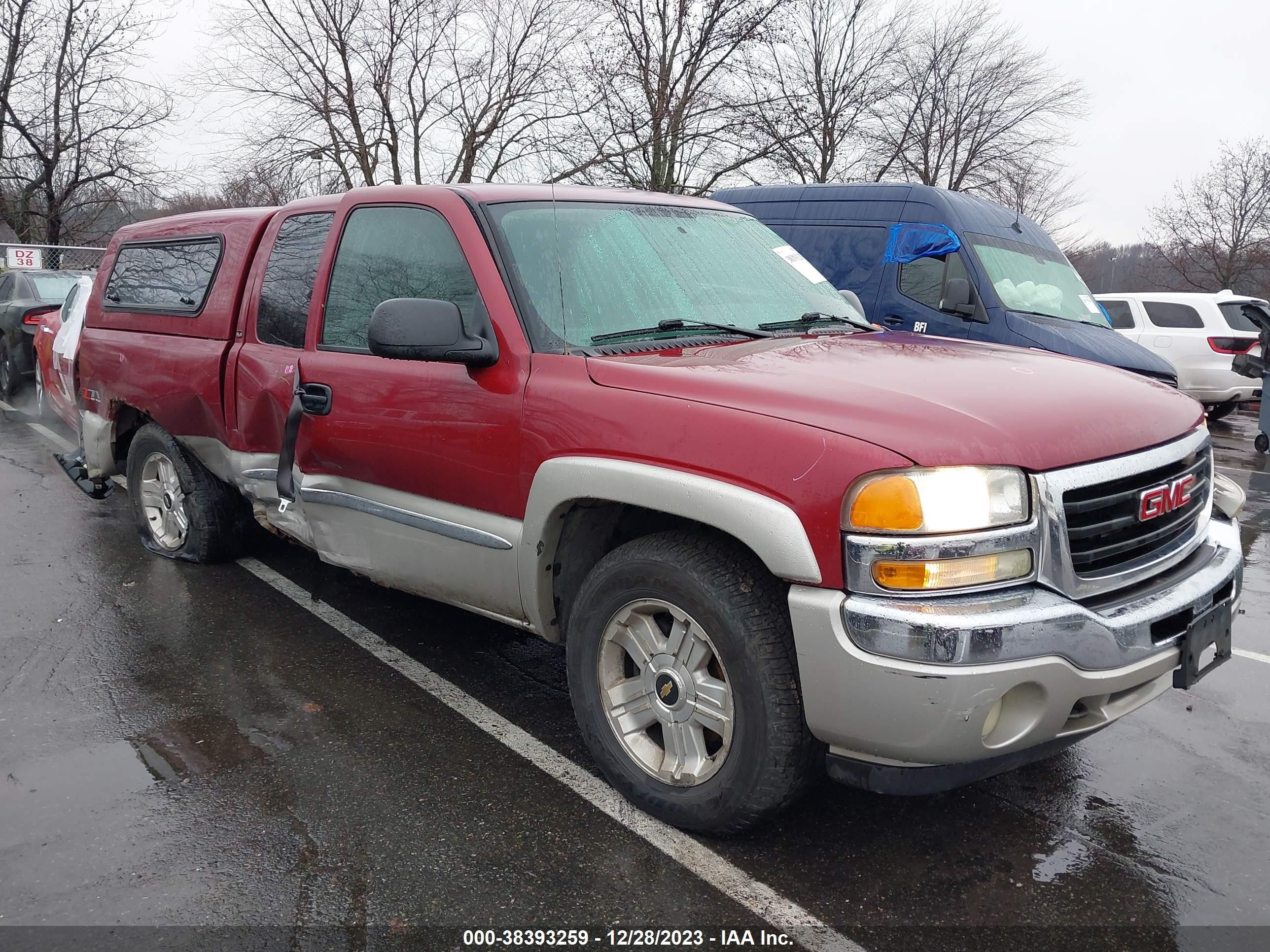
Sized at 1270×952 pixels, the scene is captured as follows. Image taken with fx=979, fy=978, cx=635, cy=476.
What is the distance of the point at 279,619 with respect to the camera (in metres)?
4.65

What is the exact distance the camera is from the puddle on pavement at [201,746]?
324cm

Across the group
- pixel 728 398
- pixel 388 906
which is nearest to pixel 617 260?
pixel 728 398

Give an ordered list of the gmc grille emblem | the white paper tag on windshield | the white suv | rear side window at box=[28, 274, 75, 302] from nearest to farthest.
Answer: the gmc grille emblem, the white paper tag on windshield, rear side window at box=[28, 274, 75, 302], the white suv

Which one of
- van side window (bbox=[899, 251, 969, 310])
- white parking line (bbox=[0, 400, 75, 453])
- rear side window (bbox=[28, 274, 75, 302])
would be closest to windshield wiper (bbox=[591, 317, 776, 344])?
van side window (bbox=[899, 251, 969, 310])

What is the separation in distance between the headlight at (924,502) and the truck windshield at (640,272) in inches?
45.2

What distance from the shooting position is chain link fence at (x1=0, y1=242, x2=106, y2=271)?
20266 mm

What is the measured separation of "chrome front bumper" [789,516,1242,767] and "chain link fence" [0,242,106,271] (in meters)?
19.1

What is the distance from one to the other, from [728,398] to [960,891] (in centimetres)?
148

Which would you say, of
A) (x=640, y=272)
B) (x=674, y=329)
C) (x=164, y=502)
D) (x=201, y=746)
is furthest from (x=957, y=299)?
(x=201, y=746)

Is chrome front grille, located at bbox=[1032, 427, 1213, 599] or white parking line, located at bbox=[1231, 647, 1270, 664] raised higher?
chrome front grille, located at bbox=[1032, 427, 1213, 599]

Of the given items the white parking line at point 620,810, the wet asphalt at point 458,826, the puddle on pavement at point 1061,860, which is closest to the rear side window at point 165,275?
the wet asphalt at point 458,826

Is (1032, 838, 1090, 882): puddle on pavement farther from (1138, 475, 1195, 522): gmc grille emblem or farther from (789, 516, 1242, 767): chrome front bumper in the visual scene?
(1138, 475, 1195, 522): gmc grille emblem

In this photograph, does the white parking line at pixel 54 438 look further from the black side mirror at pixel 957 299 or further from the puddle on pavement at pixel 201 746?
the black side mirror at pixel 957 299

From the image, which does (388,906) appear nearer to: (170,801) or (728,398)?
(170,801)
